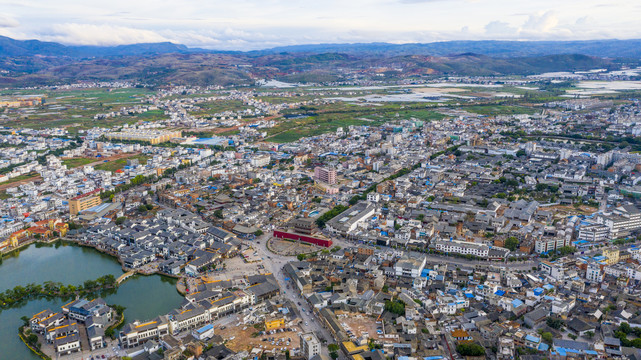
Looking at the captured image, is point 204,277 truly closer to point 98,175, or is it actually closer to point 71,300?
point 71,300

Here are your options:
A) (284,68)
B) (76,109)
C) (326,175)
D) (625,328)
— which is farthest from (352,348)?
(284,68)

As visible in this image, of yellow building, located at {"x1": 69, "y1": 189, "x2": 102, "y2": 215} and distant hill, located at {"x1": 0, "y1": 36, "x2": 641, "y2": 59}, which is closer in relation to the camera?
yellow building, located at {"x1": 69, "y1": 189, "x2": 102, "y2": 215}

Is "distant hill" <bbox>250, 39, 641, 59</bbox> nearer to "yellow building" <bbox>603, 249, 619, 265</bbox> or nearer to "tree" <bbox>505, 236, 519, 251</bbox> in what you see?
"tree" <bbox>505, 236, 519, 251</bbox>

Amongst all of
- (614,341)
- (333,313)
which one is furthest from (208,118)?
(614,341)

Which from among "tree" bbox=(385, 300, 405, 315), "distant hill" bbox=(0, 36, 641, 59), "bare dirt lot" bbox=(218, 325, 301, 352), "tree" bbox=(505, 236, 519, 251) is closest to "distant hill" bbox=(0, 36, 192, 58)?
"distant hill" bbox=(0, 36, 641, 59)

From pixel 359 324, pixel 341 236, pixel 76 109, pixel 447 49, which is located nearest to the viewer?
pixel 359 324

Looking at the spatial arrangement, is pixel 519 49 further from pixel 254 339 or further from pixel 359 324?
pixel 254 339

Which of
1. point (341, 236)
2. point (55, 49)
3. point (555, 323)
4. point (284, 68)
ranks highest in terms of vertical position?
point (55, 49)
